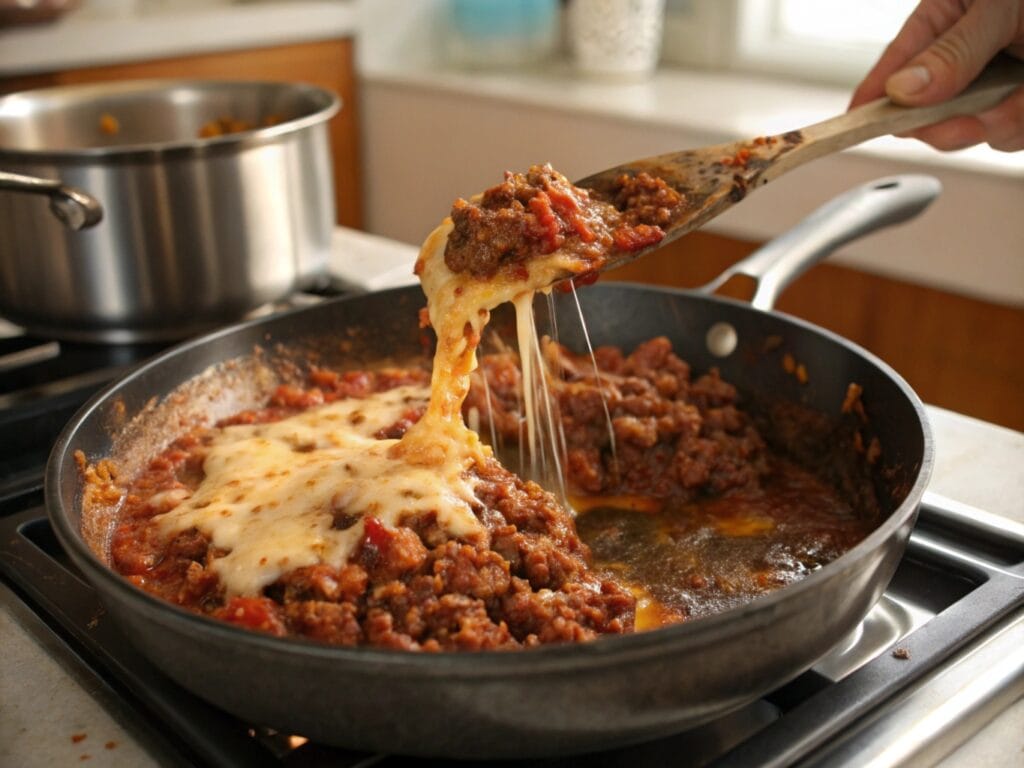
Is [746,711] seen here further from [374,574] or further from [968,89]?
[968,89]

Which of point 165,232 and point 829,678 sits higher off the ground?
point 165,232

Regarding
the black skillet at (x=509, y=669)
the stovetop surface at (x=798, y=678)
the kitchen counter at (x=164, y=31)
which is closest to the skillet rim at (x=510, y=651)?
the black skillet at (x=509, y=669)

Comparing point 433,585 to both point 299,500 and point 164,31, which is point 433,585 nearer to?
point 299,500

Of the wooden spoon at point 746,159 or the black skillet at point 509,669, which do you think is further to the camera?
the wooden spoon at point 746,159

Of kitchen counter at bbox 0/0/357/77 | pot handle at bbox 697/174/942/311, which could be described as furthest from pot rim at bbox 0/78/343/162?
kitchen counter at bbox 0/0/357/77

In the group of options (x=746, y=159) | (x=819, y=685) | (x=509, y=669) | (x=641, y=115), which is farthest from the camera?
(x=641, y=115)

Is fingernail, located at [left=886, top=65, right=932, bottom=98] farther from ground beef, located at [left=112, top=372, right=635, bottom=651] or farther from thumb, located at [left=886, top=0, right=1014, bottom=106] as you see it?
ground beef, located at [left=112, top=372, right=635, bottom=651]

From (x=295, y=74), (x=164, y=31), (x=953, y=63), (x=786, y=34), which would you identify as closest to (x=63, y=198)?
(x=953, y=63)

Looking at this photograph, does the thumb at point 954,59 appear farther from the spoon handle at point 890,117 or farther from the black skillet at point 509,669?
the black skillet at point 509,669
